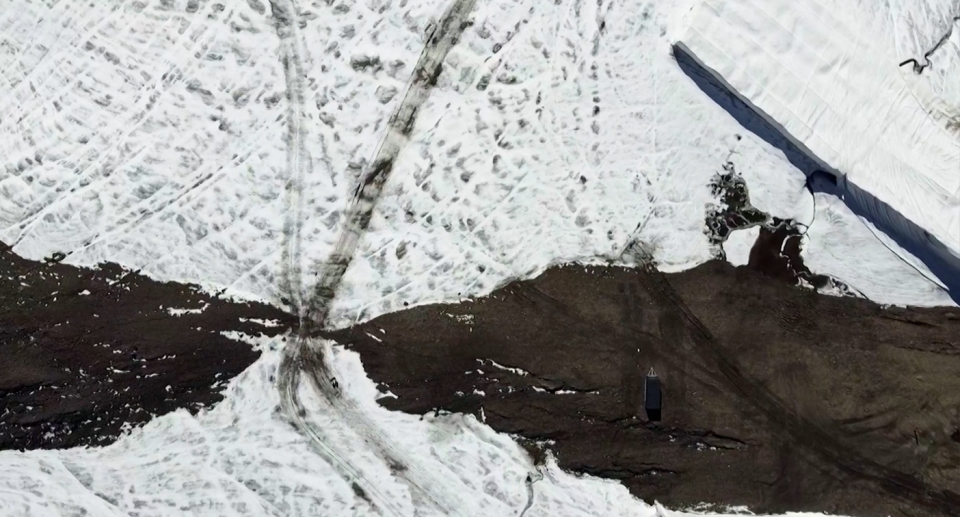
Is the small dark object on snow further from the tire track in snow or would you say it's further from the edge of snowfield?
the tire track in snow

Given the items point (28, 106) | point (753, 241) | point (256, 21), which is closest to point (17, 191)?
point (28, 106)

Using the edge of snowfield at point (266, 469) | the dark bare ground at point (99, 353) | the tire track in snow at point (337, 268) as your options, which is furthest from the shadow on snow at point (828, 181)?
the dark bare ground at point (99, 353)

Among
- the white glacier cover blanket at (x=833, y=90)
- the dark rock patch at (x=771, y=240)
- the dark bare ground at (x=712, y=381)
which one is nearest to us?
the white glacier cover blanket at (x=833, y=90)

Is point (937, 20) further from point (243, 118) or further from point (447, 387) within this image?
point (243, 118)

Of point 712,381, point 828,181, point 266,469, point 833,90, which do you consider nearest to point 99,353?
point 266,469

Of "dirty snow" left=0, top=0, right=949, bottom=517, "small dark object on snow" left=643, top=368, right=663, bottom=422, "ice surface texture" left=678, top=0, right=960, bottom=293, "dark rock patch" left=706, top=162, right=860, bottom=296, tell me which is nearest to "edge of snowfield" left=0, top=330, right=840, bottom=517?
"dirty snow" left=0, top=0, right=949, bottom=517

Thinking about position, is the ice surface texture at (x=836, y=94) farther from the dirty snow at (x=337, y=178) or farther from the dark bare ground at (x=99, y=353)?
the dark bare ground at (x=99, y=353)
